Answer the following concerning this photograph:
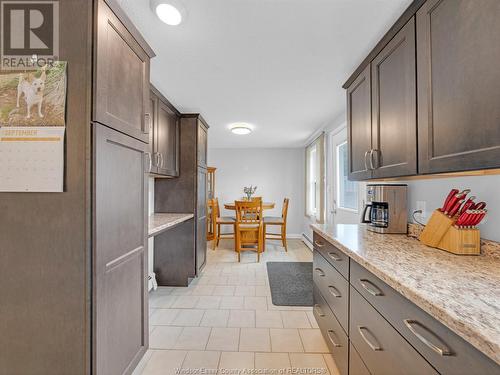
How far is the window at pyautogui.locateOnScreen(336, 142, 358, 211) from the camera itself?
11.8ft

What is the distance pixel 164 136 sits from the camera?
2.94m

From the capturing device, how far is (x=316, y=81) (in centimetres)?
241

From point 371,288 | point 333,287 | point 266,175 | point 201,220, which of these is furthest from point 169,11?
point 266,175

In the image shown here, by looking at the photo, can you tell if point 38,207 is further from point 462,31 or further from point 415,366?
point 462,31

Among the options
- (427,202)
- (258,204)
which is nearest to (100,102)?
(427,202)

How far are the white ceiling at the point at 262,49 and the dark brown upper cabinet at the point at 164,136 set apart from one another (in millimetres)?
128

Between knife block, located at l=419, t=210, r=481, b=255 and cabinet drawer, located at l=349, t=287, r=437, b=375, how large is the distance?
56 cm

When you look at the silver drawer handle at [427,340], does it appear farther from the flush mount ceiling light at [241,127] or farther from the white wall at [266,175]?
the white wall at [266,175]

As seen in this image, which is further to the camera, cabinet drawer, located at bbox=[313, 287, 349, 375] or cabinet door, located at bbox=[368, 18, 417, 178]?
cabinet drawer, located at bbox=[313, 287, 349, 375]

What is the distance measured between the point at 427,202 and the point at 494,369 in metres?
1.41

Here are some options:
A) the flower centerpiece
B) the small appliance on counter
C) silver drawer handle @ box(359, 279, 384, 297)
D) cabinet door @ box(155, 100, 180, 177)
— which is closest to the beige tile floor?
silver drawer handle @ box(359, 279, 384, 297)

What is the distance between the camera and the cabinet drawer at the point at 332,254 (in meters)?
1.59

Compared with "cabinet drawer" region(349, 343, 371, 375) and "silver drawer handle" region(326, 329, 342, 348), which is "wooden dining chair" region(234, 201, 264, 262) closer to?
"silver drawer handle" region(326, 329, 342, 348)

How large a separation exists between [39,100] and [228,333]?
6.96 ft
